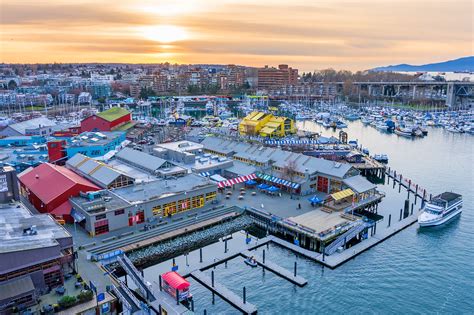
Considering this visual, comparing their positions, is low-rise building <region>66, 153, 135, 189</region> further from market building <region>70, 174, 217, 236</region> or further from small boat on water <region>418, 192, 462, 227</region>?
small boat on water <region>418, 192, 462, 227</region>

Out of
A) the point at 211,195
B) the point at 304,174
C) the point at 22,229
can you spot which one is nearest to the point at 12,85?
the point at 211,195

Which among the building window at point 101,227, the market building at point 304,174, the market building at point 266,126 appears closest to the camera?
the building window at point 101,227

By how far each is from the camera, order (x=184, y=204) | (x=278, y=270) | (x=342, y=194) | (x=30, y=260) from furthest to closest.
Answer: (x=342, y=194)
(x=184, y=204)
(x=278, y=270)
(x=30, y=260)

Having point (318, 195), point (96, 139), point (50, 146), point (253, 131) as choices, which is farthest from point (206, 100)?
point (318, 195)

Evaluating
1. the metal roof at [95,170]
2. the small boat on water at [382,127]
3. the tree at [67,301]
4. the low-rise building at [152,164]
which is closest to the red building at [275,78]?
the small boat on water at [382,127]

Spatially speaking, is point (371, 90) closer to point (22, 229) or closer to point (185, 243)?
point (185, 243)

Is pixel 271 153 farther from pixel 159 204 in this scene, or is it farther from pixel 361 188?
pixel 159 204

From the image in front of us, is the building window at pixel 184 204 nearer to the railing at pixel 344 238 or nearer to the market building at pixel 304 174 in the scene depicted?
the market building at pixel 304 174
